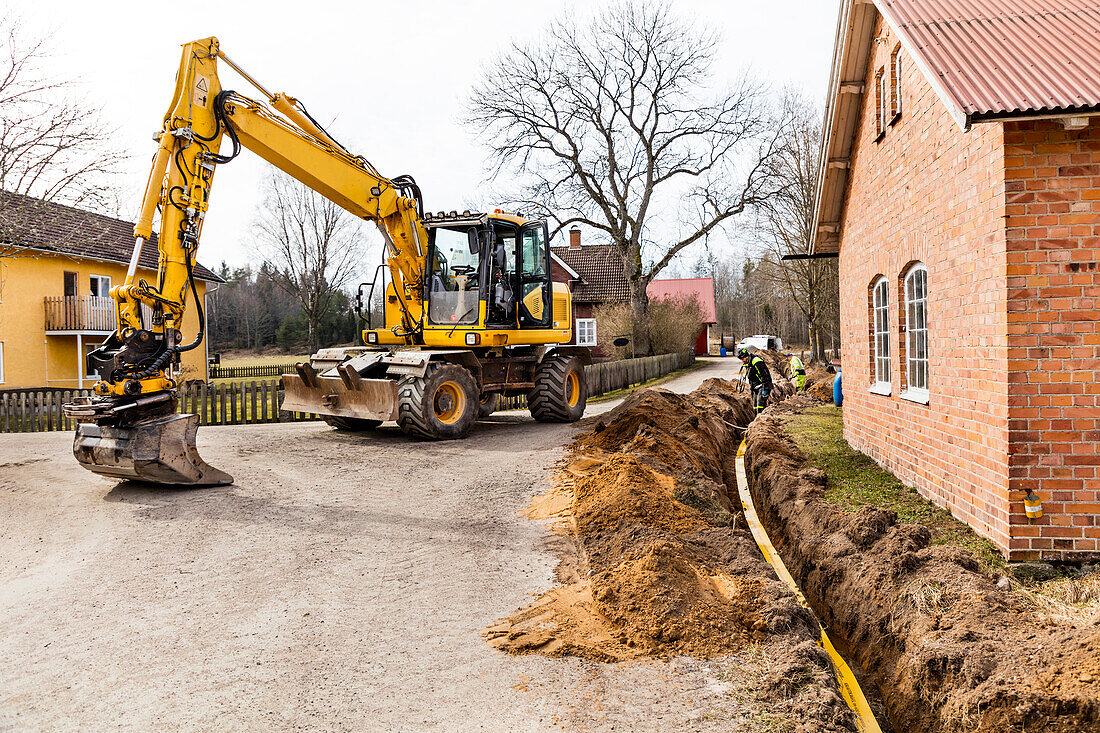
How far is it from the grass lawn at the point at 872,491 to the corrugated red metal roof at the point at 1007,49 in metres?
3.43

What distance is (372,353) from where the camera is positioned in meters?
12.6

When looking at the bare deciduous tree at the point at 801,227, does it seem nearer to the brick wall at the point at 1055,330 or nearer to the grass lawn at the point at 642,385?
the grass lawn at the point at 642,385

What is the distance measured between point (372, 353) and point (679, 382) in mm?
18653

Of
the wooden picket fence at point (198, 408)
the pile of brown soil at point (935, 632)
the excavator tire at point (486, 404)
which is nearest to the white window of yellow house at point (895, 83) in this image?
the pile of brown soil at point (935, 632)

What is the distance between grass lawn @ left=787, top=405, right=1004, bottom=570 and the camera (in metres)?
6.61

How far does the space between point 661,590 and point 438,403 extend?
7.77 m

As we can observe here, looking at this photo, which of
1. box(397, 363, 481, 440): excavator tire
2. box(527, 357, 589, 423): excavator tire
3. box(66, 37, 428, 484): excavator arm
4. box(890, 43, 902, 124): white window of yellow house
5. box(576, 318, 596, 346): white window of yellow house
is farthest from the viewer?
box(576, 318, 596, 346): white window of yellow house

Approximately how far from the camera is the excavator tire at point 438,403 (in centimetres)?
1159

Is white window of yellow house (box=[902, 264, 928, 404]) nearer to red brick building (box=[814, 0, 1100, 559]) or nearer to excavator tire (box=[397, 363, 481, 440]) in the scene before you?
red brick building (box=[814, 0, 1100, 559])

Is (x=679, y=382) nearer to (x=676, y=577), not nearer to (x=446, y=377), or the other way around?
(x=446, y=377)

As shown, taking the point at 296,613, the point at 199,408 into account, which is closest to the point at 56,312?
the point at 199,408

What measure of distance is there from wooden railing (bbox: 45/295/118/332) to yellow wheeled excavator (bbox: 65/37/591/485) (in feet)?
55.9

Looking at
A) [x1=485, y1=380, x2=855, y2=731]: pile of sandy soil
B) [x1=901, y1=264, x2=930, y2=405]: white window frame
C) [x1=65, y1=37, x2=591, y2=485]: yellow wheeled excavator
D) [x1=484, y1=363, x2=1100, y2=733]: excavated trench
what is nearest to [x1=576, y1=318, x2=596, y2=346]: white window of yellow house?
[x1=65, y1=37, x2=591, y2=485]: yellow wheeled excavator

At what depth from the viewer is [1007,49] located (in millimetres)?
6719
